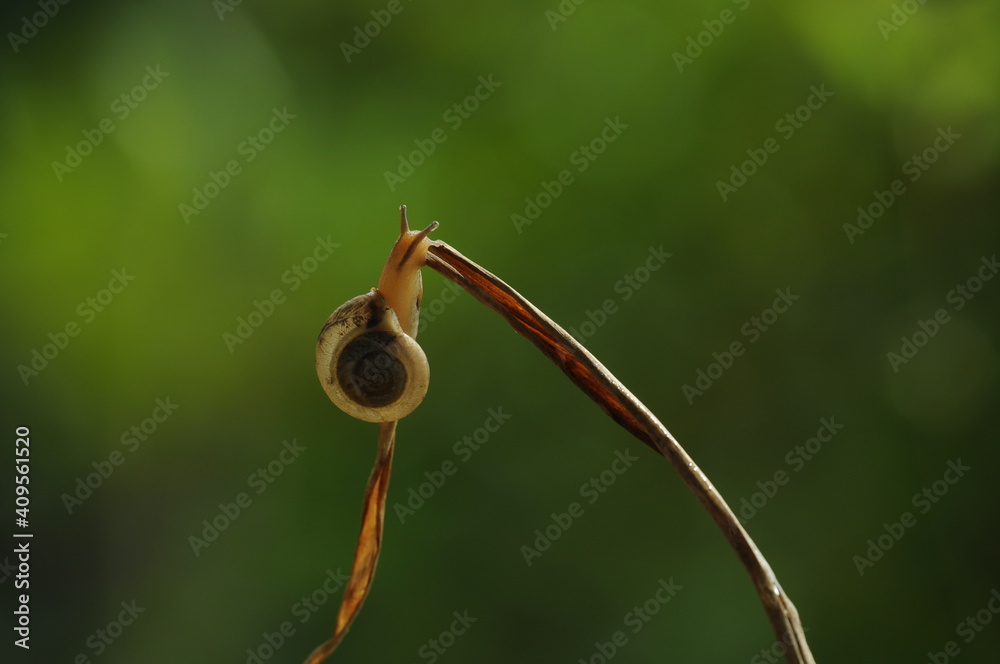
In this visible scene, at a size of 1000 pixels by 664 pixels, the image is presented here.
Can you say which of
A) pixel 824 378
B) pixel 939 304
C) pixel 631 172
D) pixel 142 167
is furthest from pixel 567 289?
pixel 142 167

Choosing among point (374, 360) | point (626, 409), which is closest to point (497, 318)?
point (374, 360)

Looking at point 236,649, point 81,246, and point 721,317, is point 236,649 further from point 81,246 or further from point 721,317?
point 721,317

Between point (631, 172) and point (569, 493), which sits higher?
point (631, 172)

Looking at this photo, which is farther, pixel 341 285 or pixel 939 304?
pixel 341 285

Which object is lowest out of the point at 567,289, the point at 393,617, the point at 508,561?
the point at 393,617

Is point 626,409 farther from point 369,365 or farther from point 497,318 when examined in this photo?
point 497,318

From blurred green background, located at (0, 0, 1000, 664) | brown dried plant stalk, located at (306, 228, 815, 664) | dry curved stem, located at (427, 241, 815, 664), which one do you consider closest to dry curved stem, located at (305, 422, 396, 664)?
brown dried plant stalk, located at (306, 228, 815, 664)

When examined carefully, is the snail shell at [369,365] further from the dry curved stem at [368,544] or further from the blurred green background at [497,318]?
the blurred green background at [497,318]

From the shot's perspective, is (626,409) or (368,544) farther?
(368,544)
